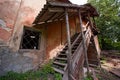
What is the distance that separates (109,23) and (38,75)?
1072 centimetres

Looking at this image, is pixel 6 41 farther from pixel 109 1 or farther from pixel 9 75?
pixel 109 1

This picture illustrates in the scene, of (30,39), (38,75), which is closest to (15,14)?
(30,39)

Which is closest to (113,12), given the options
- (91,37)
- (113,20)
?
(113,20)

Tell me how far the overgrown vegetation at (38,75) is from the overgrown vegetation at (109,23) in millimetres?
9745

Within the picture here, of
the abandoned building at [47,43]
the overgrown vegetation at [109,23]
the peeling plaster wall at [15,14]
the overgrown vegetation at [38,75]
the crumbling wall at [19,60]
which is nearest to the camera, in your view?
the abandoned building at [47,43]

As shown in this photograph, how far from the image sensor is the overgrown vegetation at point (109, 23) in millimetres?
13664

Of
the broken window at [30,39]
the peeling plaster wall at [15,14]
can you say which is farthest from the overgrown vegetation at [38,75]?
the peeling plaster wall at [15,14]

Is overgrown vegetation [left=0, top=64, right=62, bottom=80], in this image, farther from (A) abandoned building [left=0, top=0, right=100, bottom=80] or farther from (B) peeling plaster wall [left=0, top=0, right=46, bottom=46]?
(B) peeling plaster wall [left=0, top=0, right=46, bottom=46]

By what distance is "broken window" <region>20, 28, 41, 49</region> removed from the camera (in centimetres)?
648

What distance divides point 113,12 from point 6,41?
1184 cm

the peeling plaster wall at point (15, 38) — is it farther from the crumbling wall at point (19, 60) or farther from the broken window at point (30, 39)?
the broken window at point (30, 39)

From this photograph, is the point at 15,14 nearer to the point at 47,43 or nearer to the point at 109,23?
the point at 47,43

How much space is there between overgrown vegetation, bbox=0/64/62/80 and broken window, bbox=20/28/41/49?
122 cm

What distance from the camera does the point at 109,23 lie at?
1405cm
